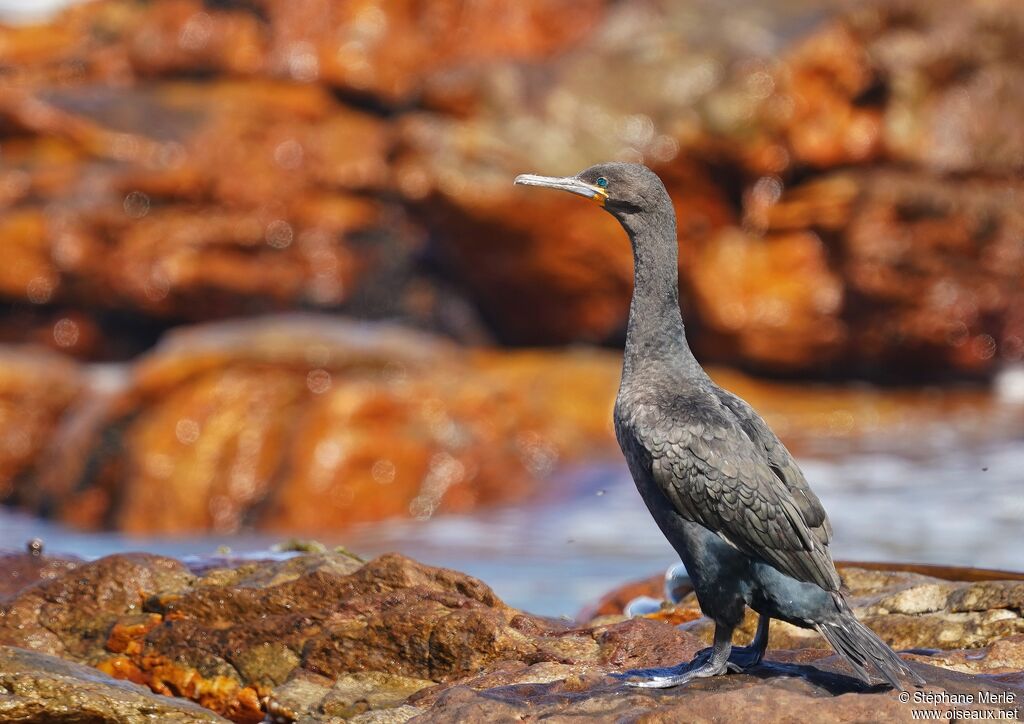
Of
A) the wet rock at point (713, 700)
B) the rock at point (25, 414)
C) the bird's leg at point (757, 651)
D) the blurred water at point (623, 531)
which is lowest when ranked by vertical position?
the wet rock at point (713, 700)

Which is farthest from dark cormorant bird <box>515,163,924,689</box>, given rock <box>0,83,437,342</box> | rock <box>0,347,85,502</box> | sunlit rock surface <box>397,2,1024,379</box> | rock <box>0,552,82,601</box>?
rock <box>0,83,437,342</box>

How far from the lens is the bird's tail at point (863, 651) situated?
12.8 ft

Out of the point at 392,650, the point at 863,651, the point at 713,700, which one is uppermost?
the point at 392,650

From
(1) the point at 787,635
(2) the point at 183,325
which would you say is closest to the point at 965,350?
(2) the point at 183,325

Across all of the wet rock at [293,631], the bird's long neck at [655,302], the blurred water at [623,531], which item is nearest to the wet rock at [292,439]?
the blurred water at [623,531]

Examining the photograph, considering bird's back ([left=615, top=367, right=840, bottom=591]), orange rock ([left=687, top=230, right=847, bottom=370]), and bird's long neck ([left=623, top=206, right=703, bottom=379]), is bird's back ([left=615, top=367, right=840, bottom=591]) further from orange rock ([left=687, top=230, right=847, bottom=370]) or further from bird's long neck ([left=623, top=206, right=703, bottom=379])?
orange rock ([left=687, top=230, right=847, bottom=370])

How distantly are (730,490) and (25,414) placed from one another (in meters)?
11.8

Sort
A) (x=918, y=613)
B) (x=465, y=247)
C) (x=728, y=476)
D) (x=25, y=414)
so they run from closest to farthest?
1. (x=728, y=476)
2. (x=918, y=613)
3. (x=25, y=414)
4. (x=465, y=247)

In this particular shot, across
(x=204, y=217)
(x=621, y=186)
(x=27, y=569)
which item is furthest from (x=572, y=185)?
(x=204, y=217)

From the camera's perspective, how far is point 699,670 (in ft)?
13.7

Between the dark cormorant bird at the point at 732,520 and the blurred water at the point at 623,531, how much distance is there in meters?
4.48

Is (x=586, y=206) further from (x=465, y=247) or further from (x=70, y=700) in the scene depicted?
(x=70, y=700)

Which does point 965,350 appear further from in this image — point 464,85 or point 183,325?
point 183,325

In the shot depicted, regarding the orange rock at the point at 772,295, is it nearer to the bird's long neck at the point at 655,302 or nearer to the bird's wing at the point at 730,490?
the bird's long neck at the point at 655,302
